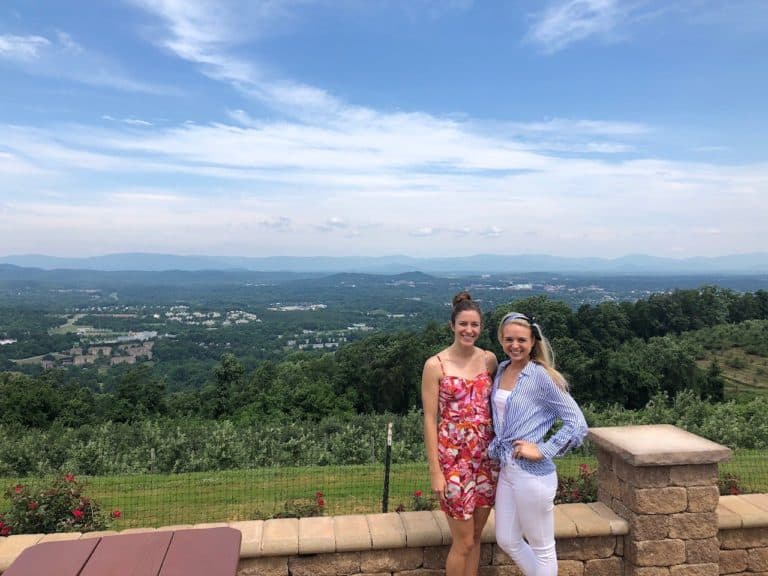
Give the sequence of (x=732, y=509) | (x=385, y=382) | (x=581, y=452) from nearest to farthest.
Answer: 1. (x=732, y=509)
2. (x=581, y=452)
3. (x=385, y=382)

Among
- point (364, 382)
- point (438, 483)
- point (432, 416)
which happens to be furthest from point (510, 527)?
point (364, 382)

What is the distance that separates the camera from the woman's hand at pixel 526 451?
2.69 m

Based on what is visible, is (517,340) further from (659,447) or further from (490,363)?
(659,447)

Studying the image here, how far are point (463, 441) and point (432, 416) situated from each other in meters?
0.22

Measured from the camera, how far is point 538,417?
2.80 meters

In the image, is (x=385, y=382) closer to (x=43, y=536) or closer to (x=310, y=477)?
(x=310, y=477)

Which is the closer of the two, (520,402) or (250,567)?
(520,402)

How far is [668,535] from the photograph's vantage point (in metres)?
3.30

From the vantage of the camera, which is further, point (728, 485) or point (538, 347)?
point (728, 485)

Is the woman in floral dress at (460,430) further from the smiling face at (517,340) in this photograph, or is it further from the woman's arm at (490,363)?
the smiling face at (517,340)

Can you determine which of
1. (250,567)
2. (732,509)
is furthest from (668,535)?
(250,567)

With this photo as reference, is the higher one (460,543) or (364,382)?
(460,543)

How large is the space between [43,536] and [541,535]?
2994 mm

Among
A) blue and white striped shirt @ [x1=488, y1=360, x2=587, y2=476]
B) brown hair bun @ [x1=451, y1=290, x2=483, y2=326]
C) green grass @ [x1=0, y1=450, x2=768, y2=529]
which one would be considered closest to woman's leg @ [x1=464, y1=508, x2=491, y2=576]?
blue and white striped shirt @ [x1=488, y1=360, x2=587, y2=476]
